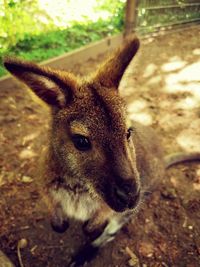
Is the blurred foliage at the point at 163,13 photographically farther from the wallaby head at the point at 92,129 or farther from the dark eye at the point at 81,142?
the dark eye at the point at 81,142

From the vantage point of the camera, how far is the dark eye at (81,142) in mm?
2574

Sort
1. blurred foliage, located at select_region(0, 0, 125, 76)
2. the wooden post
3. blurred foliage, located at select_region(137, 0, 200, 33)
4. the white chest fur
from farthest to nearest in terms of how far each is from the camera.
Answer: blurred foliage, located at select_region(137, 0, 200, 33) < the wooden post < blurred foliage, located at select_region(0, 0, 125, 76) < the white chest fur

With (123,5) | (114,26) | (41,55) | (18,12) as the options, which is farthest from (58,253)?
(123,5)

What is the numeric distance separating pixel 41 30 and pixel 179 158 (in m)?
3.29

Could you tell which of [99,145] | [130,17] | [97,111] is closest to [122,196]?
[99,145]

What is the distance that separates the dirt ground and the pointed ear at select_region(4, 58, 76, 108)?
1.69 ft

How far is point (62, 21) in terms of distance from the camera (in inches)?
251

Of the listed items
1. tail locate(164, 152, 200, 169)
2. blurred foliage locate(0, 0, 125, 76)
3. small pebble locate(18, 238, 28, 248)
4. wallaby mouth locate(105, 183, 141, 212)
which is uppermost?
blurred foliage locate(0, 0, 125, 76)

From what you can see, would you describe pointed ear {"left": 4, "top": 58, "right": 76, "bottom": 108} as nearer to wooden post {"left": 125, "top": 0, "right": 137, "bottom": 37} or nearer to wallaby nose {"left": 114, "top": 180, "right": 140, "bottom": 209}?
wallaby nose {"left": 114, "top": 180, "right": 140, "bottom": 209}

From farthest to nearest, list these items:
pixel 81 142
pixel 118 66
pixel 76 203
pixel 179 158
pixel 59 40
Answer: pixel 59 40 < pixel 179 158 < pixel 76 203 < pixel 118 66 < pixel 81 142

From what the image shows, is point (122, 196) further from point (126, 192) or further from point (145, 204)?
point (145, 204)

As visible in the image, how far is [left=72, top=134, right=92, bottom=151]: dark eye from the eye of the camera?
2.57 meters

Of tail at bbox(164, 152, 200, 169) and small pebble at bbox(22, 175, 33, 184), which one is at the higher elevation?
tail at bbox(164, 152, 200, 169)

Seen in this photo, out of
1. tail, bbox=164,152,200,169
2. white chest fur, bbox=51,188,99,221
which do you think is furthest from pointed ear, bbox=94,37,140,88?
tail, bbox=164,152,200,169
